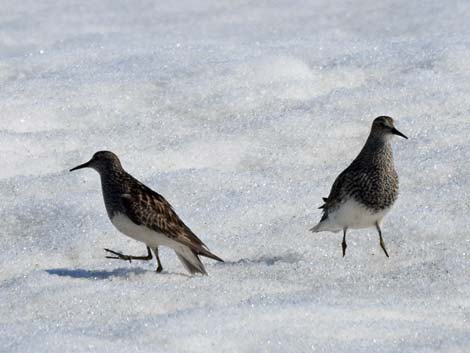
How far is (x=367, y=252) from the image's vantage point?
907 cm

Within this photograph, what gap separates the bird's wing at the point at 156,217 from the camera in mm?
8188

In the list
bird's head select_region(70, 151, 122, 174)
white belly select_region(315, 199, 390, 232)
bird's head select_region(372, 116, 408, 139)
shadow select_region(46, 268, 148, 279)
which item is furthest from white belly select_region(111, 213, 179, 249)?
bird's head select_region(372, 116, 408, 139)

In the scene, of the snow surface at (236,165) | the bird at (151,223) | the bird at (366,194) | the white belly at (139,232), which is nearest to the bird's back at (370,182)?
the bird at (366,194)

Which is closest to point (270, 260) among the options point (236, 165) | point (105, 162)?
point (105, 162)

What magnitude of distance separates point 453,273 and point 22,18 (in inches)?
354

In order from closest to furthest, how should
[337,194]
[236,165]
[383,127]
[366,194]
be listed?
[366,194]
[337,194]
[383,127]
[236,165]

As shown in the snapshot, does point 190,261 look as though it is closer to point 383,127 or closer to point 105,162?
point 105,162

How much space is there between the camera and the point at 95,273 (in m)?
8.18

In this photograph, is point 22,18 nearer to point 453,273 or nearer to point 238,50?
point 238,50

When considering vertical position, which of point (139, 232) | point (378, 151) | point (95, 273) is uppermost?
point (378, 151)

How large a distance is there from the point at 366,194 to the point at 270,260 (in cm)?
87

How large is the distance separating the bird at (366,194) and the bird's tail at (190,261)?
1205 millimetres

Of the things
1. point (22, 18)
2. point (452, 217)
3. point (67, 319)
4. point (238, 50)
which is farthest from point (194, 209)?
point (22, 18)

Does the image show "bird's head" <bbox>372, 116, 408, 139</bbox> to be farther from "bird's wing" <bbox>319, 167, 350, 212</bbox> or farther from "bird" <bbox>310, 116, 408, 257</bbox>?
"bird's wing" <bbox>319, 167, 350, 212</bbox>
